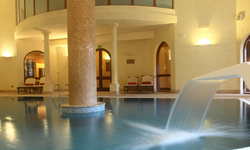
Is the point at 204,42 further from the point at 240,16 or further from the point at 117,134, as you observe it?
the point at 117,134

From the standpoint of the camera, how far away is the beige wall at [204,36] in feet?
37.8

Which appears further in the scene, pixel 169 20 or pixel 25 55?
pixel 25 55

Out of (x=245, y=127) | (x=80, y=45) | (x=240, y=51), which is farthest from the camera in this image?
(x=240, y=51)

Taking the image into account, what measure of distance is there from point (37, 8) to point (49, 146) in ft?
37.9

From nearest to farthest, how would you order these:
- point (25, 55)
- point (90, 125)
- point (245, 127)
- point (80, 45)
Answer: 1. point (245, 127)
2. point (90, 125)
3. point (80, 45)
4. point (25, 55)

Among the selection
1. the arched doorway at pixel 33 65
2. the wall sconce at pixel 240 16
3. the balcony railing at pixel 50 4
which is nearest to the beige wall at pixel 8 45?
the arched doorway at pixel 33 65

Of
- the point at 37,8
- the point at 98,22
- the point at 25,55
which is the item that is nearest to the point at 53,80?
the point at 25,55

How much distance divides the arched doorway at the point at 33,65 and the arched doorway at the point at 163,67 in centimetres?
935

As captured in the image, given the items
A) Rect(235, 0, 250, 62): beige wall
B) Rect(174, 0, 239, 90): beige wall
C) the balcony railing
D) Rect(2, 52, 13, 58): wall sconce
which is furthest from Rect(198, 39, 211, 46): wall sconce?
Rect(2, 52, 13, 58): wall sconce

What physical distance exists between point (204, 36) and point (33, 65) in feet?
41.1

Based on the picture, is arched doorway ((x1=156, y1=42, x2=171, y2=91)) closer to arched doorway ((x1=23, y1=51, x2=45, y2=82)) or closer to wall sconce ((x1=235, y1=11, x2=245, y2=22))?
wall sconce ((x1=235, y1=11, x2=245, y2=22))

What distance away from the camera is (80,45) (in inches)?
257

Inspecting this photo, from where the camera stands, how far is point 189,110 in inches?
162

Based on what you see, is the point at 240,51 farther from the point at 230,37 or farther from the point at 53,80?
the point at 53,80
